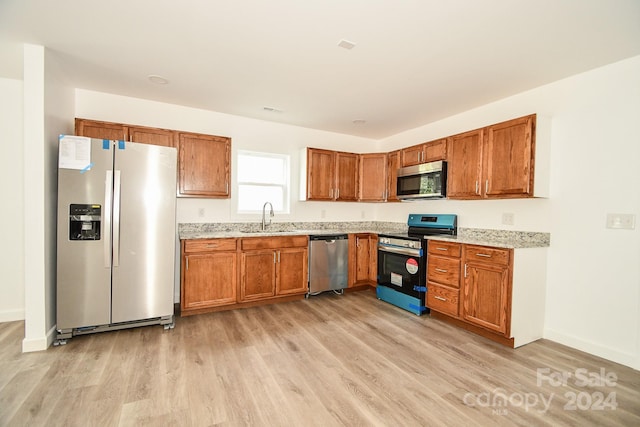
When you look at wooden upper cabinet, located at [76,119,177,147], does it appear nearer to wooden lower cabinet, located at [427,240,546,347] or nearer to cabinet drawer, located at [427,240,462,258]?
cabinet drawer, located at [427,240,462,258]

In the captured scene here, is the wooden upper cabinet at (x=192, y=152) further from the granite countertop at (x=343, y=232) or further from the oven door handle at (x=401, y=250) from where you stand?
the oven door handle at (x=401, y=250)

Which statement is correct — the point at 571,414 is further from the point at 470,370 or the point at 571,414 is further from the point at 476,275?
the point at 476,275

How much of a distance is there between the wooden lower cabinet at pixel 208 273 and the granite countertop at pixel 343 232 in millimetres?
124

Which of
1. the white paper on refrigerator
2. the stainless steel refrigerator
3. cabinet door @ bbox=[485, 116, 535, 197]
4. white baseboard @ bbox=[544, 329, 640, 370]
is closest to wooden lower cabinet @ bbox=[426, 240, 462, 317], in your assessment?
cabinet door @ bbox=[485, 116, 535, 197]

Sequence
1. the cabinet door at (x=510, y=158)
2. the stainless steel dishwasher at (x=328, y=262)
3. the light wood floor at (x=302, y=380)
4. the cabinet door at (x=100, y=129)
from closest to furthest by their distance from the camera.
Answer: the light wood floor at (x=302, y=380) < the cabinet door at (x=510, y=158) < the cabinet door at (x=100, y=129) < the stainless steel dishwasher at (x=328, y=262)

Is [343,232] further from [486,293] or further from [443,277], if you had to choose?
[486,293]

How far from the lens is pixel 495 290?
2.81 m

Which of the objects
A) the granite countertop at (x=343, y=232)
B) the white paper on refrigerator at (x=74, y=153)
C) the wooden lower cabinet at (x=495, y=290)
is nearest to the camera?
the white paper on refrigerator at (x=74, y=153)

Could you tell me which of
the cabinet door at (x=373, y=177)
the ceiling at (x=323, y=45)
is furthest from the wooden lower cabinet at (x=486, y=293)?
the cabinet door at (x=373, y=177)

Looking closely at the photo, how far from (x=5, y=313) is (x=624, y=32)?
247 inches

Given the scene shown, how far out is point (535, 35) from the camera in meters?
2.14

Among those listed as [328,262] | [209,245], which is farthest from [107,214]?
[328,262]

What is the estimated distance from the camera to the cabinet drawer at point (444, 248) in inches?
125

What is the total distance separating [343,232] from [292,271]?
983 millimetres
